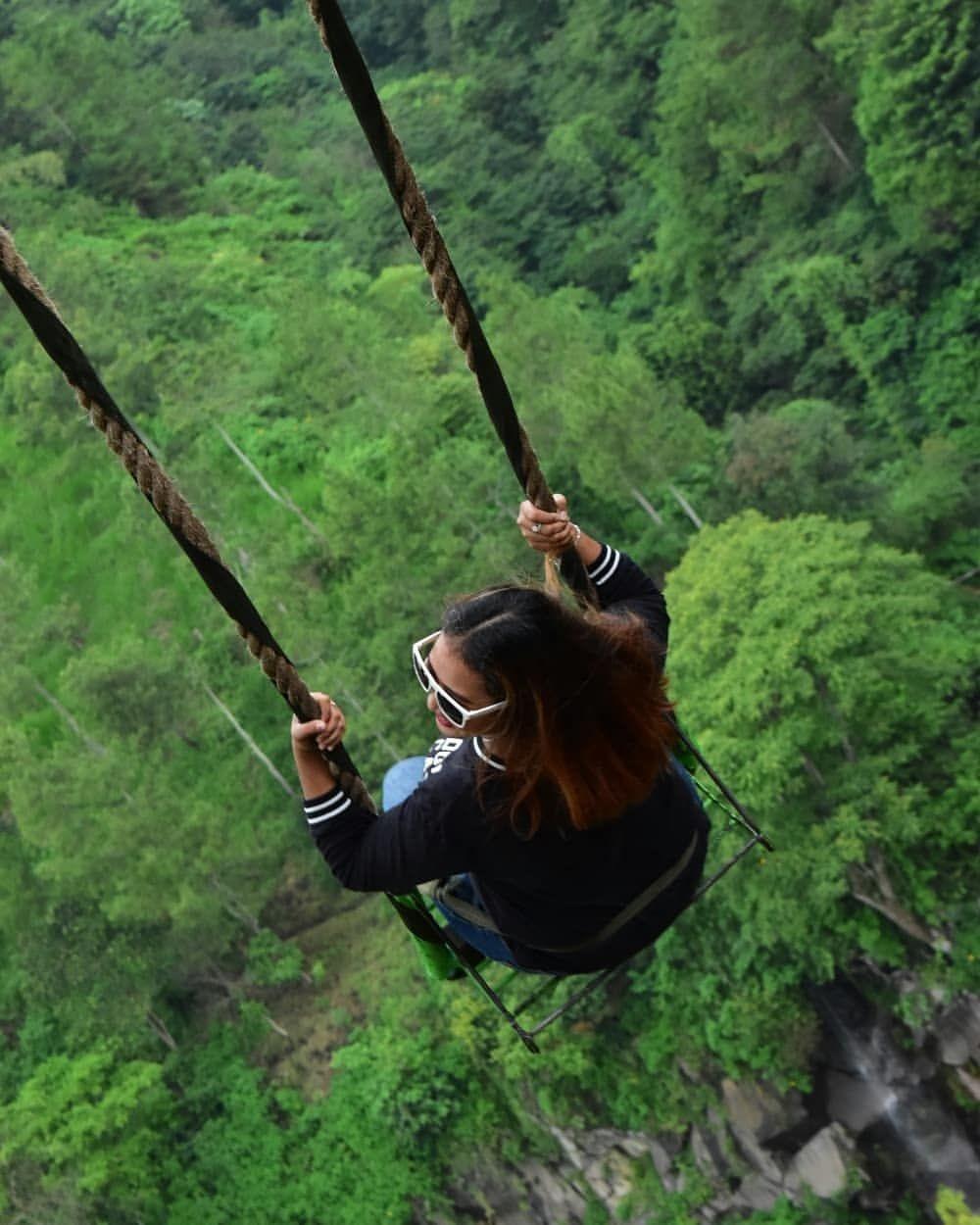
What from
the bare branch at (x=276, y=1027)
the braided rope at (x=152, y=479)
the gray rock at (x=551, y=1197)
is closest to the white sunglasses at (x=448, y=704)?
the braided rope at (x=152, y=479)

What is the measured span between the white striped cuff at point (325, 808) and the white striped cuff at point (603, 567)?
894mm

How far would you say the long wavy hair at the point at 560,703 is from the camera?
2.22 metres

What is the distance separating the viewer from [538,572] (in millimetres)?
10008

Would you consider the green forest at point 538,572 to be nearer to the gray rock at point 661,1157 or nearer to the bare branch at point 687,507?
the gray rock at point 661,1157

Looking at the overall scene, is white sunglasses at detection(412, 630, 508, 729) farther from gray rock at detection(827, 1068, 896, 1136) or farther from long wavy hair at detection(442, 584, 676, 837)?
gray rock at detection(827, 1068, 896, 1136)

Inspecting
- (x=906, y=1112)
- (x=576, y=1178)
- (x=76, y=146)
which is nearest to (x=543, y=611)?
(x=906, y=1112)

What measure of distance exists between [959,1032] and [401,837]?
13.4 m

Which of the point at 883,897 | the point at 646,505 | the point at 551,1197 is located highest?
the point at 646,505

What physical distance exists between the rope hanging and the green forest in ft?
32.6

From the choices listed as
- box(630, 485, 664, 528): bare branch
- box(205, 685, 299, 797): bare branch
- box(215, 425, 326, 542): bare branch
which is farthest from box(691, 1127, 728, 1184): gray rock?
box(215, 425, 326, 542): bare branch

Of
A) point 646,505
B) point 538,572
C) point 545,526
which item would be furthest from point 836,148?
point 545,526

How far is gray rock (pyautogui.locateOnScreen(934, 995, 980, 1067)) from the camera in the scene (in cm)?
1351

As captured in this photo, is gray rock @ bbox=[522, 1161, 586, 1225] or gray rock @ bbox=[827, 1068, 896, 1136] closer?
gray rock @ bbox=[827, 1068, 896, 1136]

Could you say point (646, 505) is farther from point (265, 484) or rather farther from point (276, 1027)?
point (276, 1027)
